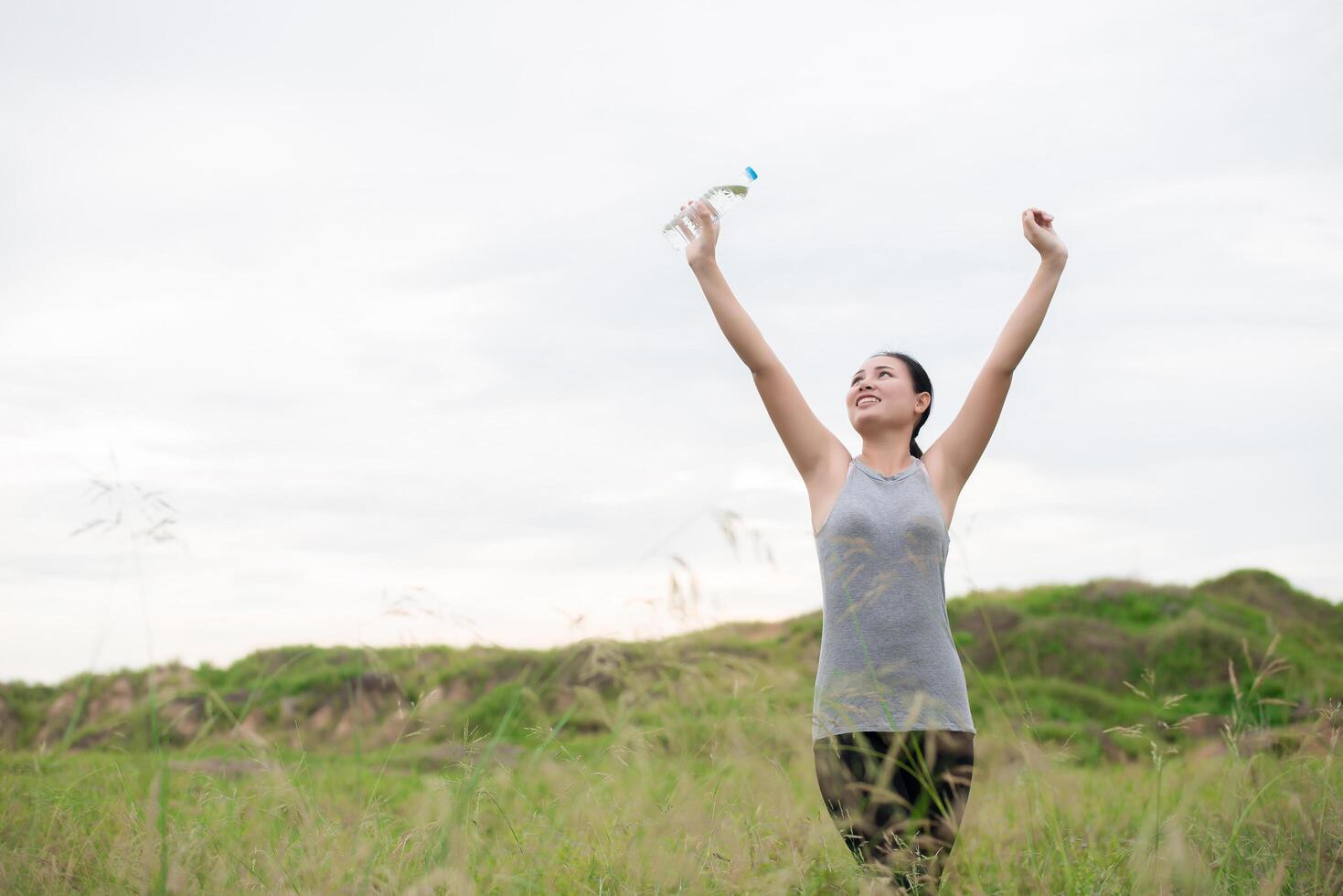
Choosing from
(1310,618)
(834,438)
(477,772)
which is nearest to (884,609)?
(834,438)

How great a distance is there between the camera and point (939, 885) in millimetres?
2941

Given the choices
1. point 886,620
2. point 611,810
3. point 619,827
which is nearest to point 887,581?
point 886,620

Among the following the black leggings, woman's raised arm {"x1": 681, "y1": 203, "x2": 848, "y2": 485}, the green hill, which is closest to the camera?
the black leggings

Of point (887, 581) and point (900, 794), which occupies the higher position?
point (887, 581)

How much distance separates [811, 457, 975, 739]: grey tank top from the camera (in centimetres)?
300

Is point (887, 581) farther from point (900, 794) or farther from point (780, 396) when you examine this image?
point (780, 396)

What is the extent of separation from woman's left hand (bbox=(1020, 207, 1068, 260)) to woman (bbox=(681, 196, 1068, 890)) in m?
0.18

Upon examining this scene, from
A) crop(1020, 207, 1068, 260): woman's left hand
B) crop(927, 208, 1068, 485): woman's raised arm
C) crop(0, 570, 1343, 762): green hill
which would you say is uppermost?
crop(1020, 207, 1068, 260): woman's left hand

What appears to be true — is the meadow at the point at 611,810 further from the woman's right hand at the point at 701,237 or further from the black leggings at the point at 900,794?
the woman's right hand at the point at 701,237

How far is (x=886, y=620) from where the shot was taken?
306 centimetres

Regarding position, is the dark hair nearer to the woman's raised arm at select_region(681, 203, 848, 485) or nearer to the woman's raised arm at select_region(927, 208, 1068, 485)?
the woman's raised arm at select_region(927, 208, 1068, 485)

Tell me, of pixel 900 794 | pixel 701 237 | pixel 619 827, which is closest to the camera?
pixel 900 794

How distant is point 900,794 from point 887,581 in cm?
57

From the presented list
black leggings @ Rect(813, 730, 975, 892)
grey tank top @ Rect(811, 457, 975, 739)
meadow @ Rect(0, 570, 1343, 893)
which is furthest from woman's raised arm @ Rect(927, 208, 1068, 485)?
black leggings @ Rect(813, 730, 975, 892)
